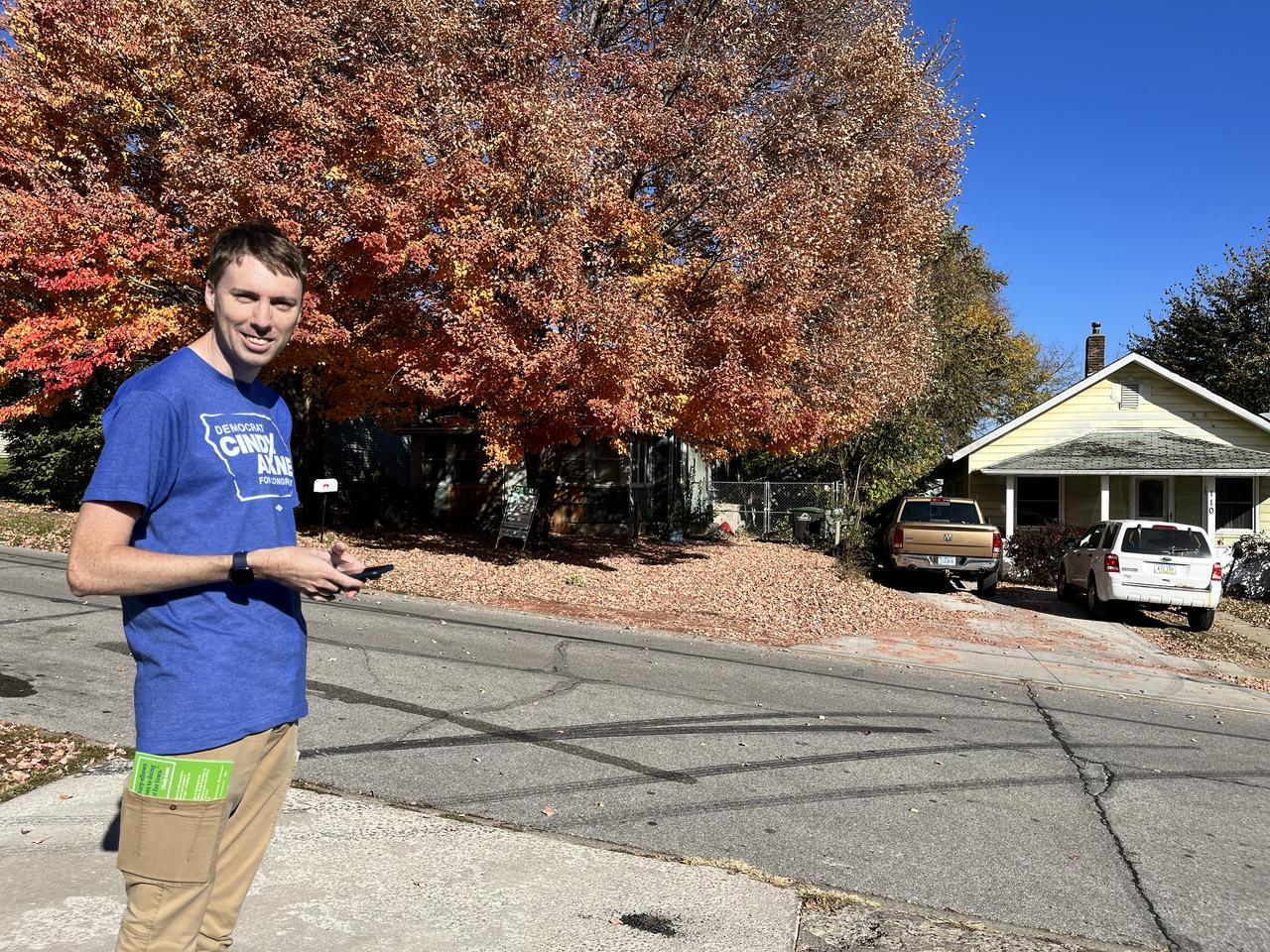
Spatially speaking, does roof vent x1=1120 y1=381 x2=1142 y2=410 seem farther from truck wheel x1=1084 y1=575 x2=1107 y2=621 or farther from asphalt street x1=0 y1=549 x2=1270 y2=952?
asphalt street x1=0 y1=549 x2=1270 y2=952

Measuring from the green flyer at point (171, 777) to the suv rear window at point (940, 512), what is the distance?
17.5 meters

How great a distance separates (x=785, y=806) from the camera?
5.02 metres

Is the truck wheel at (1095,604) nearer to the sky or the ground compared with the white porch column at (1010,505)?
nearer to the ground

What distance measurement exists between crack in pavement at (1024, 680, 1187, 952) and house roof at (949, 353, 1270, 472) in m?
15.9

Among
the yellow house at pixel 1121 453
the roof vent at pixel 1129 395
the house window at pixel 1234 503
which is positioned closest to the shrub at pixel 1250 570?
the yellow house at pixel 1121 453

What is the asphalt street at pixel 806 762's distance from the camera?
168 inches

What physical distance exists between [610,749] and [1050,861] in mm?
2619

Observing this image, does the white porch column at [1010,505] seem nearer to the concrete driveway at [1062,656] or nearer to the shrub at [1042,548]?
the shrub at [1042,548]

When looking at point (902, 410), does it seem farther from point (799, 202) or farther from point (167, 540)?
point (167, 540)

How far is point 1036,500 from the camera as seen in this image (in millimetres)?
23688

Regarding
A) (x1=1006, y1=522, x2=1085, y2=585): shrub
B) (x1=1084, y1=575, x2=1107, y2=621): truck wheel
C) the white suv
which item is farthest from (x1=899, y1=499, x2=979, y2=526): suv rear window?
the white suv

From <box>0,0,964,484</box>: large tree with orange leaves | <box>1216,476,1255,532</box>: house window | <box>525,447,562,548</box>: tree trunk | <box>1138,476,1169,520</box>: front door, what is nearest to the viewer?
<box>0,0,964,484</box>: large tree with orange leaves

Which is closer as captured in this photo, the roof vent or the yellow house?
the yellow house

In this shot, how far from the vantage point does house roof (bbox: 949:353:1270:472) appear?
21859 millimetres
